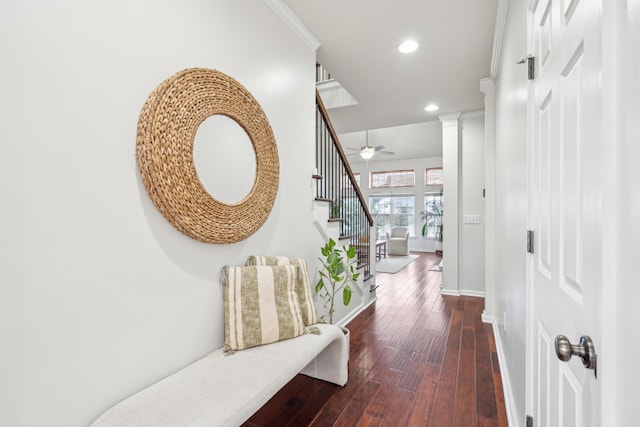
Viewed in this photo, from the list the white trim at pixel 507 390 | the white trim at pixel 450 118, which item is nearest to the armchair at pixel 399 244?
the white trim at pixel 450 118

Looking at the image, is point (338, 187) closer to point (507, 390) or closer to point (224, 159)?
point (224, 159)

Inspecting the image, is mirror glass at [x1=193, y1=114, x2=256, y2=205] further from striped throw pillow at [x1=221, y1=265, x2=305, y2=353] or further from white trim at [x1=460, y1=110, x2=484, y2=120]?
white trim at [x1=460, y1=110, x2=484, y2=120]

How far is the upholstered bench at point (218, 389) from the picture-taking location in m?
1.09

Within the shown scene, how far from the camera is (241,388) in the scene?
1.27 m

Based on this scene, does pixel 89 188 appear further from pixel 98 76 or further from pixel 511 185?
pixel 511 185

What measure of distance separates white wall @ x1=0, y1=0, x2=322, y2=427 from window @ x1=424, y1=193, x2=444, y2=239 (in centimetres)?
832

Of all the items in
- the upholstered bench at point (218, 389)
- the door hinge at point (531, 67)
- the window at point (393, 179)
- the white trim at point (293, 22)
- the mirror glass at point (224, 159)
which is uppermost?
the white trim at point (293, 22)

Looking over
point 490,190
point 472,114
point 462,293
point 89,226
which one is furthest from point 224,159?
point 462,293

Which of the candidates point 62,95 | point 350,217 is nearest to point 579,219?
point 62,95

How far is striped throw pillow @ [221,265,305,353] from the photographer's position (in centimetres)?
165

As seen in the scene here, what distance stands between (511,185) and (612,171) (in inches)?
58.5

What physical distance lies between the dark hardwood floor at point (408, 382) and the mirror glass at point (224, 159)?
4.36 ft

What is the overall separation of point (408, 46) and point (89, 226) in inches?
105

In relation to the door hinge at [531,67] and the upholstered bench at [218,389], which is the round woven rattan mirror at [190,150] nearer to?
the upholstered bench at [218,389]
